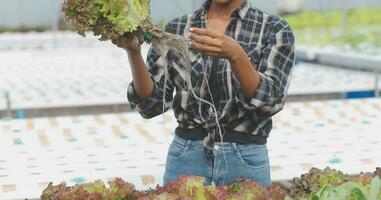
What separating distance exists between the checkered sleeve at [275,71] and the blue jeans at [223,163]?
169 millimetres

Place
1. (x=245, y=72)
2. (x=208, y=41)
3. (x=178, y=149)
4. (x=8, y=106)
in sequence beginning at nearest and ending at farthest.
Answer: (x=208, y=41) → (x=245, y=72) → (x=178, y=149) → (x=8, y=106)

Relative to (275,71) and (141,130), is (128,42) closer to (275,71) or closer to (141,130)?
(275,71)

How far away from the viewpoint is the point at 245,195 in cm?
227

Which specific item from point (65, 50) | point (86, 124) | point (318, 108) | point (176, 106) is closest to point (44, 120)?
point (86, 124)

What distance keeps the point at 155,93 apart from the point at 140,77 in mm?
133

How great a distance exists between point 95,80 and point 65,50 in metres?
3.96

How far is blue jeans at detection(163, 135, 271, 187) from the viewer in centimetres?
284

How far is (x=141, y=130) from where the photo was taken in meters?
5.15

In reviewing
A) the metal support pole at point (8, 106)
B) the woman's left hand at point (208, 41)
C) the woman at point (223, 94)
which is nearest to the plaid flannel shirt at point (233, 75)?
the woman at point (223, 94)

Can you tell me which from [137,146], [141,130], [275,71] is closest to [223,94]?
[275,71]

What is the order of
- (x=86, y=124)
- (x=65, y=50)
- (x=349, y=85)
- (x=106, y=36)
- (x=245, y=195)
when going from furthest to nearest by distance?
(x=65, y=50) → (x=349, y=85) → (x=86, y=124) → (x=106, y=36) → (x=245, y=195)

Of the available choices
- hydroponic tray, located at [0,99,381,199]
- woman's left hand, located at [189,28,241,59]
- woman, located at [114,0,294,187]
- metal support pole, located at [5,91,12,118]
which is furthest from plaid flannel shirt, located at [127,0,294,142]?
metal support pole, located at [5,91,12,118]

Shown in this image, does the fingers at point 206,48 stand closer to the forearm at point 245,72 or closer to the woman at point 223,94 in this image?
the forearm at point 245,72

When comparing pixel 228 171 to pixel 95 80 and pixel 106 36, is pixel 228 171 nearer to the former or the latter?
pixel 106 36
